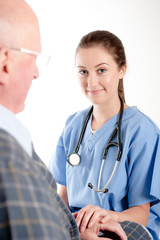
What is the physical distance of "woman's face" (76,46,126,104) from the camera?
1.41 meters

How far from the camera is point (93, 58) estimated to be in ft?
4.62

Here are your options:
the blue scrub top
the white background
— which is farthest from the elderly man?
the white background

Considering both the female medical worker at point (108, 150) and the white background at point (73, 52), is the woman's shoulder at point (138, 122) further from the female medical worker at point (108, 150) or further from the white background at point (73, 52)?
the white background at point (73, 52)

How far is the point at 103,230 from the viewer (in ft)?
3.17

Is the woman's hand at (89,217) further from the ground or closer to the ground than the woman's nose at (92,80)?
closer to the ground

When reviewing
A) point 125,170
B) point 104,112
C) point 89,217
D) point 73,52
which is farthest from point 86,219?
point 73,52

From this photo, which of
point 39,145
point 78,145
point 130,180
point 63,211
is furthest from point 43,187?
point 39,145

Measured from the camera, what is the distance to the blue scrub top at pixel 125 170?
4.29 feet

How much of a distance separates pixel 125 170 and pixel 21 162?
920mm

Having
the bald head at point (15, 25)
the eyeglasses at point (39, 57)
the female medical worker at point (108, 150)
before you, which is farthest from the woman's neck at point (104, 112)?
the bald head at point (15, 25)

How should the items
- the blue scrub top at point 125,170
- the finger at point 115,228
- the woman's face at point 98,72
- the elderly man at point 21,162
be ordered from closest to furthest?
1. the elderly man at point 21,162
2. the finger at point 115,228
3. the blue scrub top at point 125,170
4. the woman's face at point 98,72

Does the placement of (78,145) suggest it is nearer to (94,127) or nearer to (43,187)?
(94,127)

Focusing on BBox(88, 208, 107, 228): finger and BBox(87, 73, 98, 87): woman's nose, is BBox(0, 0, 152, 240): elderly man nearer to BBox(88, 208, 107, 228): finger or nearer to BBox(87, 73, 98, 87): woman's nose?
BBox(88, 208, 107, 228): finger

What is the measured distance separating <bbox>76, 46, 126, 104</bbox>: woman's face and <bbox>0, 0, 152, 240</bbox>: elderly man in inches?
25.2
